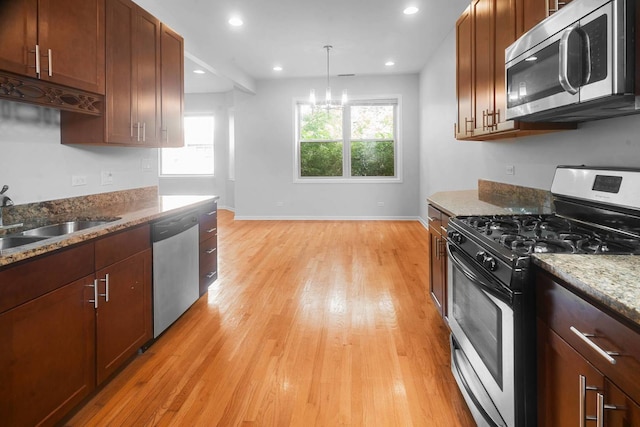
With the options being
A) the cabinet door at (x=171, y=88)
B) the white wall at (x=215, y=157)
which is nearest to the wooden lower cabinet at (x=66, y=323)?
the cabinet door at (x=171, y=88)

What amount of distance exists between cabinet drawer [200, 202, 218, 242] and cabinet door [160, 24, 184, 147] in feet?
2.18

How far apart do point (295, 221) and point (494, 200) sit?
16.9 feet

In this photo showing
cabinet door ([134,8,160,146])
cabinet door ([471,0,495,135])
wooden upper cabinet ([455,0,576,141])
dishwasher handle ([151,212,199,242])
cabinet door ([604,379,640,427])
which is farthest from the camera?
cabinet door ([134,8,160,146])

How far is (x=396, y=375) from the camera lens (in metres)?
2.22

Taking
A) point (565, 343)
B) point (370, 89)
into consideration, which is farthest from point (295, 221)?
point (565, 343)

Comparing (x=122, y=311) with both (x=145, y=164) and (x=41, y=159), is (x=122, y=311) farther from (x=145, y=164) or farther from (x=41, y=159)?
(x=145, y=164)

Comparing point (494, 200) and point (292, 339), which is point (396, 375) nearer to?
point (292, 339)

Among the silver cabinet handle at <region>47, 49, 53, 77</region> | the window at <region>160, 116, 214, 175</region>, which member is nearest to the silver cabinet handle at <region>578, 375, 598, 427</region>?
the silver cabinet handle at <region>47, 49, 53, 77</region>

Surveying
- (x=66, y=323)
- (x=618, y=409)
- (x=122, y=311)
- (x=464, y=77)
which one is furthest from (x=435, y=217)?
(x=66, y=323)

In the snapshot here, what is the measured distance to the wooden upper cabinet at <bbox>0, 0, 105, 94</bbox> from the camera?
1.84m

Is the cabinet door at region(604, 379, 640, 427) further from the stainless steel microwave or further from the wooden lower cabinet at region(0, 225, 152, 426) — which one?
the wooden lower cabinet at region(0, 225, 152, 426)

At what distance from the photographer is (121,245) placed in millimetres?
2123

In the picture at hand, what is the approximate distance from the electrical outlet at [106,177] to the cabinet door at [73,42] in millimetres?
767

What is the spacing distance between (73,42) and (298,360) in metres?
2.27
